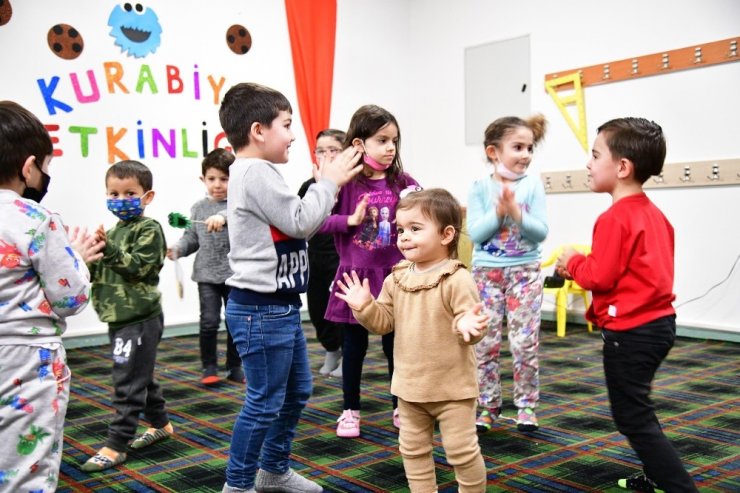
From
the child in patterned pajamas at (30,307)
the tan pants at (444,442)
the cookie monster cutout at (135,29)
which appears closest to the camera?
the child in patterned pajamas at (30,307)

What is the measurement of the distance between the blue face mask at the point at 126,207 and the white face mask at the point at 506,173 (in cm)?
139

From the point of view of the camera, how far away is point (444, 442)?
1870 mm

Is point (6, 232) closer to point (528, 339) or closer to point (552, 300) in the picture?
point (528, 339)

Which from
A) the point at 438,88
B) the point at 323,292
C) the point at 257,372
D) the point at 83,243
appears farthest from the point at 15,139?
the point at 438,88

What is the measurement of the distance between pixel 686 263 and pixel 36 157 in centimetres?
448

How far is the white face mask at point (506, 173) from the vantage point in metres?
2.82

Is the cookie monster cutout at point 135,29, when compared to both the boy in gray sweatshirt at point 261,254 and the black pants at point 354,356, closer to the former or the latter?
the black pants at point 354,356

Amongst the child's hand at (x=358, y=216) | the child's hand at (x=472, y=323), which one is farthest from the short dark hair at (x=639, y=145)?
the child's hand at (x=358, y=216)

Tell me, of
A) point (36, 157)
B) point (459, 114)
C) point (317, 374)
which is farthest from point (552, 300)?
point (36, 157)

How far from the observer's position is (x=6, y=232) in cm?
157

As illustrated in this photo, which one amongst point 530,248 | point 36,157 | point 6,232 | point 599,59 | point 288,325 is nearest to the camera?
point 6,232

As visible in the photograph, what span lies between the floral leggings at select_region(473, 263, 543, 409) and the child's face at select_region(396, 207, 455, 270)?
0.89 metres

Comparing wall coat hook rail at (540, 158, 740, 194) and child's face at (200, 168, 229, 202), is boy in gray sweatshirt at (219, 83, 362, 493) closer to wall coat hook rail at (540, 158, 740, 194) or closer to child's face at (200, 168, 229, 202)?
child's face at (200, 168, 229, 202)

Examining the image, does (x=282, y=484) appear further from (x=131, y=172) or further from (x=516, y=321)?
(x=131, y=172)
